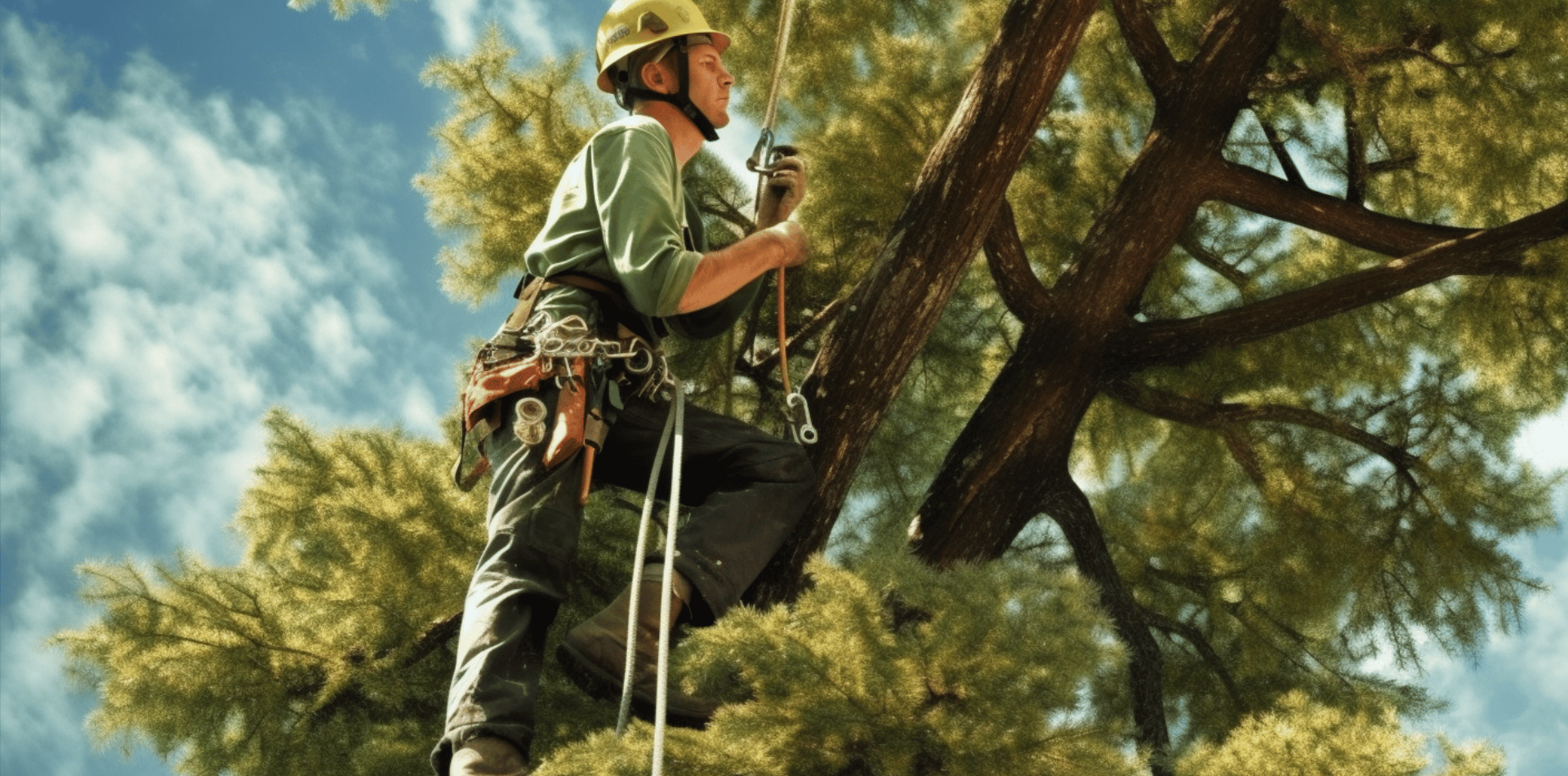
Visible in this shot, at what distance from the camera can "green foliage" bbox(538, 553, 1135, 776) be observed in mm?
3158

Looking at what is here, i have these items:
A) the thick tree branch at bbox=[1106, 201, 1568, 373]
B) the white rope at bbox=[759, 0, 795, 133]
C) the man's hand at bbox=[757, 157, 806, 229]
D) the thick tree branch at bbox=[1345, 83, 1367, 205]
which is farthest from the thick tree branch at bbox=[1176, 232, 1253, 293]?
the man's hand at bbox=[757, 157, 806, 229]

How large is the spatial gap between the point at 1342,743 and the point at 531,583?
5.70 feet

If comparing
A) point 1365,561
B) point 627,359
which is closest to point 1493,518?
point 1365,561

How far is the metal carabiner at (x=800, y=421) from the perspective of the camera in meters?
3.95

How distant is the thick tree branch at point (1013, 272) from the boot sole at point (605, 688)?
2.15 m

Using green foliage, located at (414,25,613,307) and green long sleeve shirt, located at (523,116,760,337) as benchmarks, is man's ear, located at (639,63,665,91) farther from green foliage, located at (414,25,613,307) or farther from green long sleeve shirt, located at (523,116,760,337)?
green foliage, located at (414,25,613,307)

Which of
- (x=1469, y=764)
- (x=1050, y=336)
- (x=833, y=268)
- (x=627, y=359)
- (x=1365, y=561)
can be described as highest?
(x=833, y=268)

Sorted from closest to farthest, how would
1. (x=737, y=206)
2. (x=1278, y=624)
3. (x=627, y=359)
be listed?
(x=627, y=359), (x=737, y=206), (x=1278, y=624)

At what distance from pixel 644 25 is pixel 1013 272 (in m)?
1.64

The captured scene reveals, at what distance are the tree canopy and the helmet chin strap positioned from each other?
2.00ft

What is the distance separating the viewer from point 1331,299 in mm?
5258

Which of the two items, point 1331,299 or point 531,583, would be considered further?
point 1331,299

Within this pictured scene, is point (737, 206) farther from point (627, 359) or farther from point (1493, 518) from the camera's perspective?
point (1493, 518)

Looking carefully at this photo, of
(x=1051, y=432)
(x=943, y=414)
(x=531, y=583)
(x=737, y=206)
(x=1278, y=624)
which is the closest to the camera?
(x=531, y=583)
